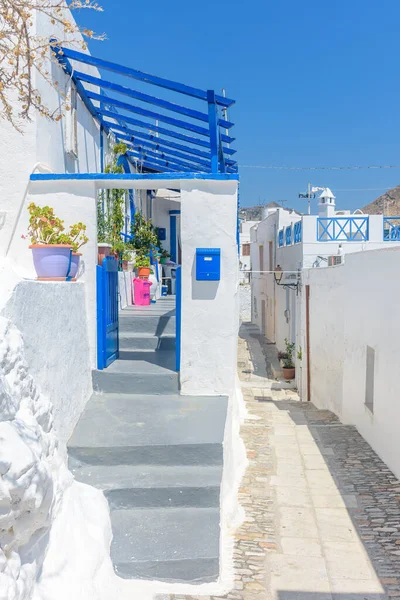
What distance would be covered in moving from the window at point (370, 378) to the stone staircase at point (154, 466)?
4.03m

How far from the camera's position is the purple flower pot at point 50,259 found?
228 inches

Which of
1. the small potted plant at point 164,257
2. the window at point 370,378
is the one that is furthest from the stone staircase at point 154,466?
the small potted plant at point 164,257

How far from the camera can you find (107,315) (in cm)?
686

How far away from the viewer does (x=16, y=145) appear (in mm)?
6477

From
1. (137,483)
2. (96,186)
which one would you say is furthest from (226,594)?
(96,186)

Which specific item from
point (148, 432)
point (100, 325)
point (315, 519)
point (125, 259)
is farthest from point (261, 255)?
point (148, 432)

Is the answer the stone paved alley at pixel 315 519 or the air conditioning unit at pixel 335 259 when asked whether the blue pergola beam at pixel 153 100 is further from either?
the air conditioning unit at pixel 335 259

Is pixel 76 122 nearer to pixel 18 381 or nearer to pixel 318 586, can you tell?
pixel 18 381

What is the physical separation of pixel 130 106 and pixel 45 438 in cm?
566

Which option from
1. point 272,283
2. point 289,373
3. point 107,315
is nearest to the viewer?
point 107,315

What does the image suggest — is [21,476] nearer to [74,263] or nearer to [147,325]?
[74,263]

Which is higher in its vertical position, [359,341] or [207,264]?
[207,264]

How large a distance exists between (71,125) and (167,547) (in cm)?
612

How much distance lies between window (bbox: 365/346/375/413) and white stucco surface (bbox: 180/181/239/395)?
12.7ft
